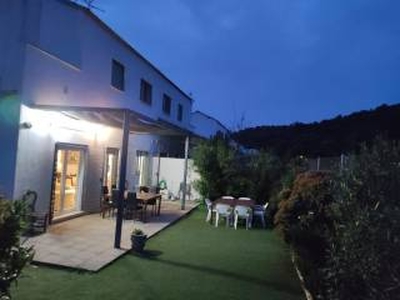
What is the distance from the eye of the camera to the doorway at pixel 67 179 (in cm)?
1320

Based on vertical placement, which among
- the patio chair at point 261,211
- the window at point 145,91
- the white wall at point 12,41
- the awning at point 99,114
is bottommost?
the patio chair at point 261,211

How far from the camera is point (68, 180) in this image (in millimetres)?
14227

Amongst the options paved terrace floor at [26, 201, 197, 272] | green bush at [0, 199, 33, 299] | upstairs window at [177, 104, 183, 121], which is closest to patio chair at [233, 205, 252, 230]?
paved terrace floor at [26, 201, 197, 272]

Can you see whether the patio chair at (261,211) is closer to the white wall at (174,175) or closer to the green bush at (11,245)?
the white wall at (174,175)

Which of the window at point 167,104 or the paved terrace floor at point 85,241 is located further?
the window at point 167,104

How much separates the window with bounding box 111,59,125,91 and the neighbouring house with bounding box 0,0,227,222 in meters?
0.04

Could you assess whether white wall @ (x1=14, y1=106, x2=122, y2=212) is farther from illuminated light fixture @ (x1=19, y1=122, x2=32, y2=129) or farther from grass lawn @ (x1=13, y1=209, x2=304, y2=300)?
grass lawn @ (x1=13, y1=209, x2=304, y2=300)

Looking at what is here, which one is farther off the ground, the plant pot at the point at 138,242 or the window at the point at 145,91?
the window at the point at 145,91

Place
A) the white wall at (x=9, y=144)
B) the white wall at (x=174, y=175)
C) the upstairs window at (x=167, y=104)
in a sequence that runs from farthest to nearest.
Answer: the upstairs window at (x=167, y=104) < the white wall at (x=174, y=175) < the white wall at (x=9, y=144)

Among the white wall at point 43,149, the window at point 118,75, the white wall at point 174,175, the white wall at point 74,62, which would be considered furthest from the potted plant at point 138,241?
the white wall at point 174,175

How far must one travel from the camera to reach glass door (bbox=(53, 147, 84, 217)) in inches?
524

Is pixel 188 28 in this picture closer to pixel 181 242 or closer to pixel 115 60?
pixel 115 60

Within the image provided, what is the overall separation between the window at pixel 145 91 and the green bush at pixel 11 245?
16837mm

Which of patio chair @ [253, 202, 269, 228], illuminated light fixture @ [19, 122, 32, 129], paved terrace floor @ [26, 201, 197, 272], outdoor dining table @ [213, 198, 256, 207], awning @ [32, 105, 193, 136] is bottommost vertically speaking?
paved terrace floor @ [26, 201, 197, 272]
